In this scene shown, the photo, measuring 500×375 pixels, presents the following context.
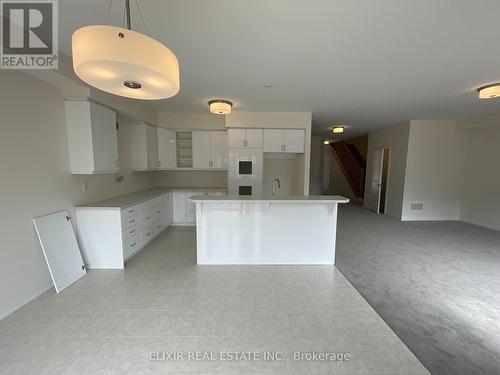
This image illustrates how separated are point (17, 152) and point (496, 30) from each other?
4.63m

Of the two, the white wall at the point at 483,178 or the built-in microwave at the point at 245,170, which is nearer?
the built-in microwave at the point at 245,170

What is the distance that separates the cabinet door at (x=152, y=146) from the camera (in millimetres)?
4547

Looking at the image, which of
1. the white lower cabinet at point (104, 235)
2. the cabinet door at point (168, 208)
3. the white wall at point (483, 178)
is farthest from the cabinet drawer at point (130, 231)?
the white wall at point (483, 178)

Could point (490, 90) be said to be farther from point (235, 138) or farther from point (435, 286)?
point (235, 138)

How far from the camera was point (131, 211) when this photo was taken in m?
3.36

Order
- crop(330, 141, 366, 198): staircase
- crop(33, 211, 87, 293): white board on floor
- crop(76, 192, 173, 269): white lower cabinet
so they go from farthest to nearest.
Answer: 1. crop(330, 141, 366, 198): staircase
2. crop(76, 192, 173, 269): white lower cabinet
3. crop(33, 211, 87, 293): white board on floor

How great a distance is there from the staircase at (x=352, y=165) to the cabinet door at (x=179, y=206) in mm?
7699

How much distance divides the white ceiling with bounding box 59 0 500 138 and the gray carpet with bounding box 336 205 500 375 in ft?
8.78

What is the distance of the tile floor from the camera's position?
159cm

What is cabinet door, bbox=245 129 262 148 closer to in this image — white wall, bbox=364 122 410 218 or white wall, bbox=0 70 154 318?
white wall, bbox=0 70 154 318

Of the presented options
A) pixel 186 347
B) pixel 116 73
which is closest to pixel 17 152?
pixel 116 73

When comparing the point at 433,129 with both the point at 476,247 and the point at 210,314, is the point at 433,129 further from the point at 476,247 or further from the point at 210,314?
the point at 210,314

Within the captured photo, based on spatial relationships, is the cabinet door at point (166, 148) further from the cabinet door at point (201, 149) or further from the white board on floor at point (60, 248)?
the white board on floor at point (60, 248)

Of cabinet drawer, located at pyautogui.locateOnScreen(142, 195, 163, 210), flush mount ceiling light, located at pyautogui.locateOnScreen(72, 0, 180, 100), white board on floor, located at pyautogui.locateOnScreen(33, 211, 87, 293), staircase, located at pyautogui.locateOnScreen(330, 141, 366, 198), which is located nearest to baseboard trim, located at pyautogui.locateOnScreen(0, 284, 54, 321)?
white board on floor, located at pyautogui.locateOnScreen(33, 211, 87, 293)
